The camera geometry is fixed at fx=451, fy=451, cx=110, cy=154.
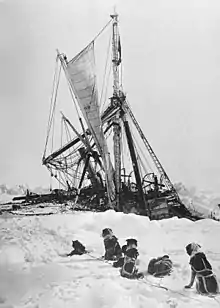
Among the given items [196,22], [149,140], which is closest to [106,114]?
[149,140]

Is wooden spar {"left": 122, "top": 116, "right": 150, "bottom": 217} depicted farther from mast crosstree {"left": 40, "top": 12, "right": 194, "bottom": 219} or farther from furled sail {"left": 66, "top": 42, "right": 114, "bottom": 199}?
furled sail {"left": 66, "top": 42, "right": 114, "bottom": 199}

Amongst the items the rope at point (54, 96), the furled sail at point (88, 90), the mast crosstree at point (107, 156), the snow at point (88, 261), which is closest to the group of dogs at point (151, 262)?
the snow at point (88, 261)

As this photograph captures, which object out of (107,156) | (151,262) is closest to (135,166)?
(107,156)

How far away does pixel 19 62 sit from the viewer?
2.65 metres

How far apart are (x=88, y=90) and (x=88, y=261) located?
1071mm

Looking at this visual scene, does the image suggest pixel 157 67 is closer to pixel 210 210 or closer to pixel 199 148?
pixel 199 148

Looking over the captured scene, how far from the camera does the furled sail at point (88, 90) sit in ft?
8.86

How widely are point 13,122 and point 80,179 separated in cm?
51

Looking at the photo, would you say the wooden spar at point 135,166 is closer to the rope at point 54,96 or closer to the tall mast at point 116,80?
the tall mast at point 116,80

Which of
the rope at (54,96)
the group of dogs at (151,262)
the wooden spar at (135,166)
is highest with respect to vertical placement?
the rope at (54,96)

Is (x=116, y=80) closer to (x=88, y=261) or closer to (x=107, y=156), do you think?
(x=107, y=156)

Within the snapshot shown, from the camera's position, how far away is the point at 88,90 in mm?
2787

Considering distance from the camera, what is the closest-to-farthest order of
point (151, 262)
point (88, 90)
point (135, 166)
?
point (151, 262), point (135, 166), point (88, 90)

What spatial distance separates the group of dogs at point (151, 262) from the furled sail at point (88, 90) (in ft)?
1.69
